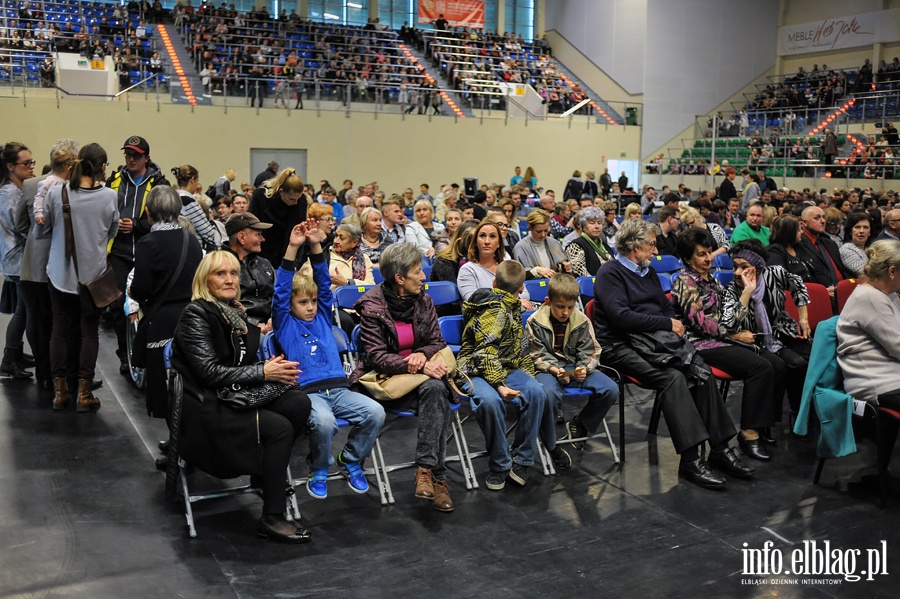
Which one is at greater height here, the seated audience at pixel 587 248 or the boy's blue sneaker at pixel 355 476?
the seated audience at pixel 587 248

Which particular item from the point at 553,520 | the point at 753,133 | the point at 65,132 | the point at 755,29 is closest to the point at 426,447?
the point at 553,520

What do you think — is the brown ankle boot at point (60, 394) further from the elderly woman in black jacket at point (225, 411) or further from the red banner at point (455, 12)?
the red banner at point (455, 12)

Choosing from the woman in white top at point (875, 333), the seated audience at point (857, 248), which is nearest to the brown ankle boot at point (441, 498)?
the woman in white top at point (875, 333)

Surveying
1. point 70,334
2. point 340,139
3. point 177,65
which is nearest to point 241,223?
point 70,334

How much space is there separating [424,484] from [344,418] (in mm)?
529

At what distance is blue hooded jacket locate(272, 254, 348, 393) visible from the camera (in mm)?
4191

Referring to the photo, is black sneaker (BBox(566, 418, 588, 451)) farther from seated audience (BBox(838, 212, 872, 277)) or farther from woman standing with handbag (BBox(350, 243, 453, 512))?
seated audience (BBox(838, 212, 872, 277))

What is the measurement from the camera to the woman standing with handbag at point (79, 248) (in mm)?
5336

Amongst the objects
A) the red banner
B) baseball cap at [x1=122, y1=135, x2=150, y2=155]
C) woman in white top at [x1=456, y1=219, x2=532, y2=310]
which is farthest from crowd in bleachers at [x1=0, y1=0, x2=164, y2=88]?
woman in white top at [x1=456, y1=219, x2=532, y2=310]

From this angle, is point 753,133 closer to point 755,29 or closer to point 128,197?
point 755,29

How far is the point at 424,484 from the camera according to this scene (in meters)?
4.30

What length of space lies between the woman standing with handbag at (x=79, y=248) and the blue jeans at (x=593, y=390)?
9.33ft

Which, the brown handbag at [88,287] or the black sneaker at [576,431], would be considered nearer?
the black sneaker at [576,431]

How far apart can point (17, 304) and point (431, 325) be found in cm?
332
